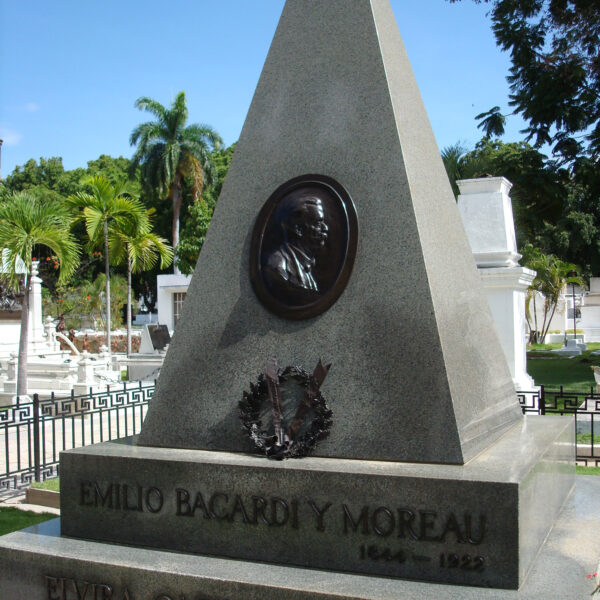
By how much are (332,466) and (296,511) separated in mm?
280

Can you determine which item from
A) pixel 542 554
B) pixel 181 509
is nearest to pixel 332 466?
pixel 181 509

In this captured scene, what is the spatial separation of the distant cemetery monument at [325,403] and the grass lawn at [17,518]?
2720 mm

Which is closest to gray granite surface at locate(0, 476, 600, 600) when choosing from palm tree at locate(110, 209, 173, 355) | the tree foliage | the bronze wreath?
the bronze wreath

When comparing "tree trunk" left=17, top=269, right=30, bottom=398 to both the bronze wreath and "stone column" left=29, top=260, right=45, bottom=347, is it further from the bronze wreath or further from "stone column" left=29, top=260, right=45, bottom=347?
"stone column" left=29, top=260, right=45, bottom=347

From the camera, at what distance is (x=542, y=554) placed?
11.4 ft

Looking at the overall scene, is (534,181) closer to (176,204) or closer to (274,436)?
(274,436)

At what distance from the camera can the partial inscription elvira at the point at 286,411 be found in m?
3.71

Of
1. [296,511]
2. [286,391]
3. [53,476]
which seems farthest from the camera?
[53,476]

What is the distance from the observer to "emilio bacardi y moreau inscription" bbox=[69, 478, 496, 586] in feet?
10.2

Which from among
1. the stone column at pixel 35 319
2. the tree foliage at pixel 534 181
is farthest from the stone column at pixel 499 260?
the stone column at pixel 35 319

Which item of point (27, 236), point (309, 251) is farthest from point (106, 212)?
point (309, 251)

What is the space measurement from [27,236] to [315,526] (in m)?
11.0

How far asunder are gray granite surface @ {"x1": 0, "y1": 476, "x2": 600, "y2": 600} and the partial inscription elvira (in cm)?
62

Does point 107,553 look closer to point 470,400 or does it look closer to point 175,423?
point 175,423
